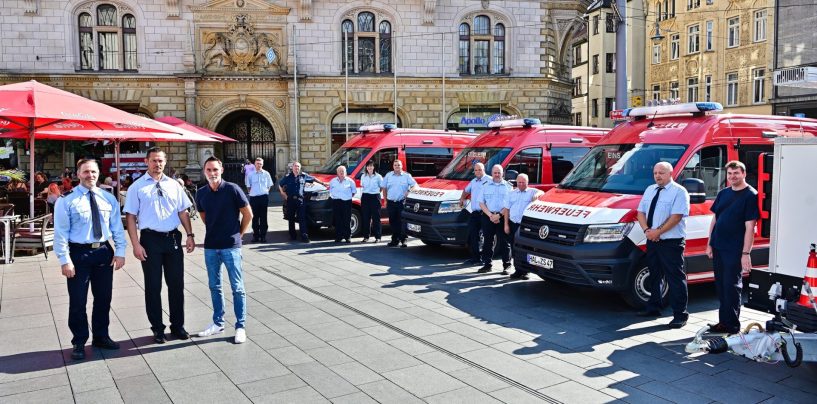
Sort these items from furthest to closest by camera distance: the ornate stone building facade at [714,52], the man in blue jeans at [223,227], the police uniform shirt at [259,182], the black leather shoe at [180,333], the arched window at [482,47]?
the ornate stone building facade at [714,52]
the arched window at [482,47]
the police uniform shirt at [259,182]
the black leather shoe at [180,333]
the man in blue jeans at [223,227]

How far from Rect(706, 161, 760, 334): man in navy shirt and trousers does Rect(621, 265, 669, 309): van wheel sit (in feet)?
3.36

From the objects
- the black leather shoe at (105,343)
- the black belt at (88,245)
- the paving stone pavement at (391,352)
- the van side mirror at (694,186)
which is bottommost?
the paving stone pavement at (391,352)

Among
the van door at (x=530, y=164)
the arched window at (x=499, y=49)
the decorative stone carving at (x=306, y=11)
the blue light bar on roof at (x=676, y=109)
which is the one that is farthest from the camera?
the arched window at (x=499, y=49)

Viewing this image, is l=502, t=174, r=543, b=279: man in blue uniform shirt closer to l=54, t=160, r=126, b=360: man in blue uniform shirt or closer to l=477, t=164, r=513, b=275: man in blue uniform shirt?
l=477, t=164, r=513, b=275: man in blue uniform shirt

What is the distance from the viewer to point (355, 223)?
48.6 feet

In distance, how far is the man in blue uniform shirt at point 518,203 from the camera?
997 centimetres

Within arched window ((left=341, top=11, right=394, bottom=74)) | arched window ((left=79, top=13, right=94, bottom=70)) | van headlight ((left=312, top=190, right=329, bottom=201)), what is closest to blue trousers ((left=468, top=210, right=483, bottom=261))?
van headlight ((left=312, top=190, right=329, bottom=201))

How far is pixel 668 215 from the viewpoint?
7.16 metres

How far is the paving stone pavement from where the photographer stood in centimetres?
→ 533

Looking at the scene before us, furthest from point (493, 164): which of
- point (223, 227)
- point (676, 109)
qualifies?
point (223, 227)

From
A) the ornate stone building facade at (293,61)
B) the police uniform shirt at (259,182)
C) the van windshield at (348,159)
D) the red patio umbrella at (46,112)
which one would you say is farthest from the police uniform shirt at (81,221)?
the ornate stone building facade at (293,61)

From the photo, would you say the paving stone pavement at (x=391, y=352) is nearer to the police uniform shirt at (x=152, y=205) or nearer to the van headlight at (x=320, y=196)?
the police uniform shirt at (x=152, y=205)

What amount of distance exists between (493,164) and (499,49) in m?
18.2

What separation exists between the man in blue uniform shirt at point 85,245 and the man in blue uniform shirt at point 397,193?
741 centimetres
